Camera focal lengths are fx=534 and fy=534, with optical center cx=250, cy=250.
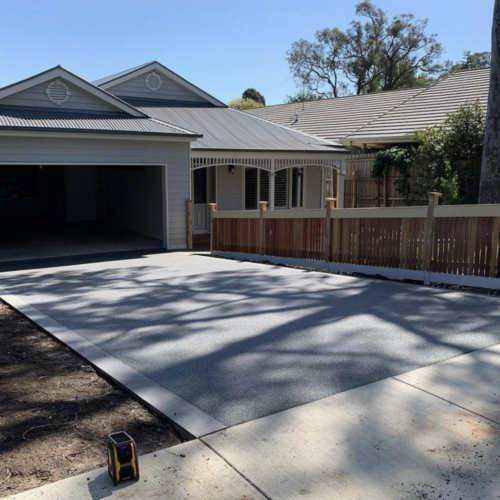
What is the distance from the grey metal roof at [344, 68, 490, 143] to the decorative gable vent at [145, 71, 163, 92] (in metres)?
7.16

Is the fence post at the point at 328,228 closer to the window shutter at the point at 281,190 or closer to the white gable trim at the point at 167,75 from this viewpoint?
the window shutter at the point at 281,190

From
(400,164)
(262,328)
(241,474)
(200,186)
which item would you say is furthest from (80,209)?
(241,474)

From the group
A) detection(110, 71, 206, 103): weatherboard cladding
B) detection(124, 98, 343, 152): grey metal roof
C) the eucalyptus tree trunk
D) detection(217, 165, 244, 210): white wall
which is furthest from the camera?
detection(110, 71, 206, 103): weatherboard cladding

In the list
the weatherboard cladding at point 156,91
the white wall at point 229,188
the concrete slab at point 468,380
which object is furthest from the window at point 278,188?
the concrete slab at point 468,380

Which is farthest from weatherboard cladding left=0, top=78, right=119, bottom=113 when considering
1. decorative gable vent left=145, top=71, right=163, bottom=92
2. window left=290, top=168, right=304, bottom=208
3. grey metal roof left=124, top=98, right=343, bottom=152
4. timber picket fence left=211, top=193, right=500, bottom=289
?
window left=290, top=168, right=304, bottom=208

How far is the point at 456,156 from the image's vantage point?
1471cm

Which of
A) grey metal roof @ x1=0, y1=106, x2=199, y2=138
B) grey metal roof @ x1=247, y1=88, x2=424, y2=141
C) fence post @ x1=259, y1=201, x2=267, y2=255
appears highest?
grey metal roof @ x1=247, y1=88, x2=424, y2=141

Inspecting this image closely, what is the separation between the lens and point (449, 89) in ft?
63.0

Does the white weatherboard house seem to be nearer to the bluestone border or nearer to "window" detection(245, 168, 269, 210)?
"window" detection(245, 168, 269, 210)

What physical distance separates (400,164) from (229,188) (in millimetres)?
5647

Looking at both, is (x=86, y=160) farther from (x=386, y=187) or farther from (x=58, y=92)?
(x=386, y=187)

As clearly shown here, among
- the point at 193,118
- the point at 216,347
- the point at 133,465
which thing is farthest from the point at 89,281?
the point at 193,118

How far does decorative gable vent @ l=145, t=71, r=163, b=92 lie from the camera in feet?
63.2

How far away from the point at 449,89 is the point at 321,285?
13.7m
